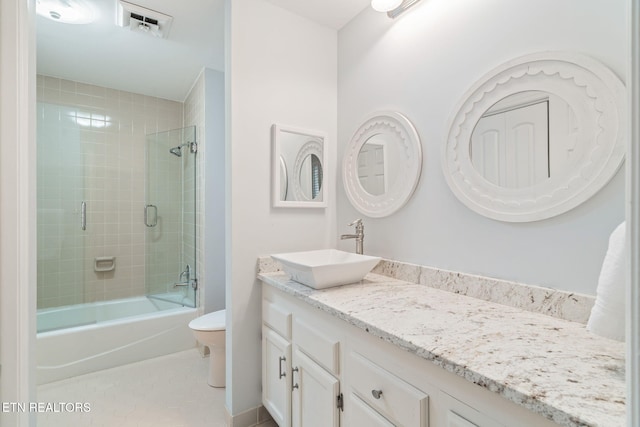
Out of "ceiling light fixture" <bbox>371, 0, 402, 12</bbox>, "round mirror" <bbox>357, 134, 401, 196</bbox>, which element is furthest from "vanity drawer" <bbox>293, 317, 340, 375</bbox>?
"ceiling light fixture" <bbox>371, 0, 402, 12</bbox>

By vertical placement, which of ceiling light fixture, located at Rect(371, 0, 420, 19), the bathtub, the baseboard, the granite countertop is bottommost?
the baseboard

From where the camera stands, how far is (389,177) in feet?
5.44

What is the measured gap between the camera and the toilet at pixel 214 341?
2000mm

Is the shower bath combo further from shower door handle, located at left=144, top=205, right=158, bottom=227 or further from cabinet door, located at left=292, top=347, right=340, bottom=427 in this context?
cabinet door, located at left=292, top=347, right=340, bottom=427

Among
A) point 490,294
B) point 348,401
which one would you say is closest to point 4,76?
point 348,401

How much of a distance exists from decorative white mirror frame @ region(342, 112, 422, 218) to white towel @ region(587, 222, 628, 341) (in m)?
0.83

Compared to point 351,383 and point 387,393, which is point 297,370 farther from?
point 387,393

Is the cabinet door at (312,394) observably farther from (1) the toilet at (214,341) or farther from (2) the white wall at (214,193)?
(2) the white wall at (214,193)

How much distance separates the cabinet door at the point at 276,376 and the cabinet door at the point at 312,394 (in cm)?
5

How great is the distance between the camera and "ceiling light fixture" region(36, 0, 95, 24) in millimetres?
1777

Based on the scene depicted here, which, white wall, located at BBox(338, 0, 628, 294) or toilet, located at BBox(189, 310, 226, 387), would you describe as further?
toilet, located at BBox(189, 310, 226, 387)

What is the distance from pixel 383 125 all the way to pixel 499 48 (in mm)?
646

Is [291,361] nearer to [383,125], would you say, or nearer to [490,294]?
[490,294]

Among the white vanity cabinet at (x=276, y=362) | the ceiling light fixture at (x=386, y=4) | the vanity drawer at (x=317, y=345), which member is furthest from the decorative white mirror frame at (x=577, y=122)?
the white vanity cabinet at (x=276, y=362)
